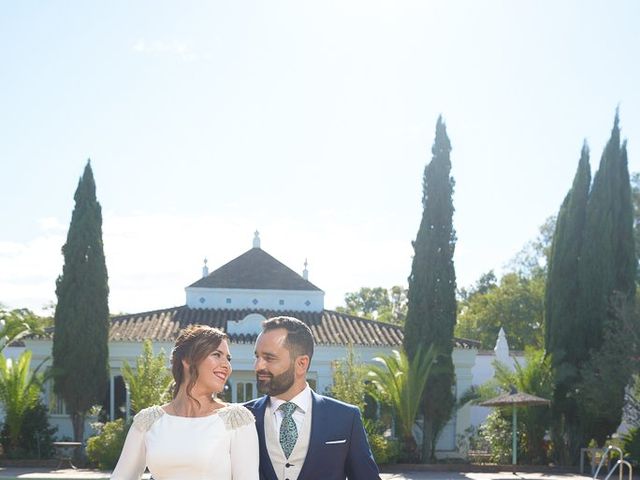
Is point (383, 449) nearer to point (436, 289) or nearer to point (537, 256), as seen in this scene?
point (436, 289)

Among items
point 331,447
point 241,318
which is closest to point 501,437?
point 241,318

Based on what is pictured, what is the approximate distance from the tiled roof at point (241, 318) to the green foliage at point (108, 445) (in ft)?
15.6

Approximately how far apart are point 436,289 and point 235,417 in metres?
20.3

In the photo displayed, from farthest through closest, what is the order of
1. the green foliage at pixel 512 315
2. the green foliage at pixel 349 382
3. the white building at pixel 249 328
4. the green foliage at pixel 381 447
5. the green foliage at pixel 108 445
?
the green foliage at pixel 512 315 < the white building at pixel 249 328 < the green foliage at pixel 381 447 < the green foliage at pixel 349 382 < the green foliage at pixel 108 445

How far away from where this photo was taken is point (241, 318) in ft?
88.9

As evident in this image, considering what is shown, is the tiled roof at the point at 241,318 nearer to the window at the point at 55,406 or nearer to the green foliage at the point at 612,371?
the window at the point at 55,406

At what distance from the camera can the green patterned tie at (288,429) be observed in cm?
381

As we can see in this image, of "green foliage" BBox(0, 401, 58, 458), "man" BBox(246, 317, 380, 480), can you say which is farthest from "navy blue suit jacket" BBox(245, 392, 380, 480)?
"green foliage" BBox(0, 401, 58, 458)

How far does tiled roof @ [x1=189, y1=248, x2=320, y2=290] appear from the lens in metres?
28.1

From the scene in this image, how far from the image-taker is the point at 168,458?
11.5 feet

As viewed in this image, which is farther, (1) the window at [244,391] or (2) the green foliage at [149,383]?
(1) the window at [244,391]

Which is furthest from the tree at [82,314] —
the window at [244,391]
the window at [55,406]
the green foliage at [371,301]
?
the green foliage at [371,301]

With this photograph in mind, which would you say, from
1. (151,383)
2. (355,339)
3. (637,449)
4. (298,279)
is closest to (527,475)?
(637,449)

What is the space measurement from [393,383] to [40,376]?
29.2 ft
